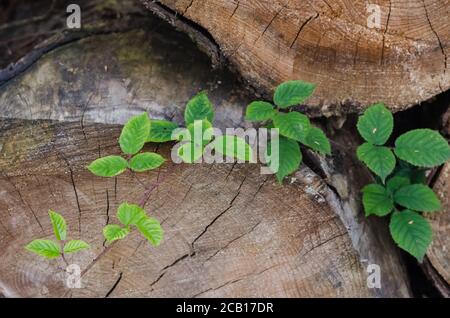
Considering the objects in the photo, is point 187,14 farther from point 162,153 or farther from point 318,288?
point 318,288

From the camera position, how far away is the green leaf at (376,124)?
197 centimetres

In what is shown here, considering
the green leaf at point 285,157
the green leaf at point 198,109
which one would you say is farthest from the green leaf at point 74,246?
the green leaf at point 285,157

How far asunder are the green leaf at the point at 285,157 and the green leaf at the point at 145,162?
0.34 metres

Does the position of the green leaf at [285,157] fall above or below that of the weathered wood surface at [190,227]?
above

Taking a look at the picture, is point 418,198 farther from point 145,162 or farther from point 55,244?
point 55,244

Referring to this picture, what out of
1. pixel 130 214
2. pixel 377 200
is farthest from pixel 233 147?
pixel 377 200

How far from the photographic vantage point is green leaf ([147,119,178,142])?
1.89 m

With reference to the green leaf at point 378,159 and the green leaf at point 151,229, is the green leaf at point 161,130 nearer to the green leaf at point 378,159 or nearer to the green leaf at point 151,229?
the green leaf at point 151,229

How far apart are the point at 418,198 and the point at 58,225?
116 cm

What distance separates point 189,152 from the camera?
1.83m

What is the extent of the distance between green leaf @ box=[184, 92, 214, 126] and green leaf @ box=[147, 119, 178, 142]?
0.06 metres

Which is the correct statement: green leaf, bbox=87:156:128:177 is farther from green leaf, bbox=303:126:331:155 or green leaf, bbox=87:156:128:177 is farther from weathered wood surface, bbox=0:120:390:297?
green leaf, bbox=303:126:331:155

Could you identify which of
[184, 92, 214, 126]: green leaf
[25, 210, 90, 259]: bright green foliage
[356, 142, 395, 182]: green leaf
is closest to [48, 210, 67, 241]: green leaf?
[25, 210, 90, 259]: bright green foliage

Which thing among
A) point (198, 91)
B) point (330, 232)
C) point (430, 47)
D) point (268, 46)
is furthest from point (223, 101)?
point (430, 47)
